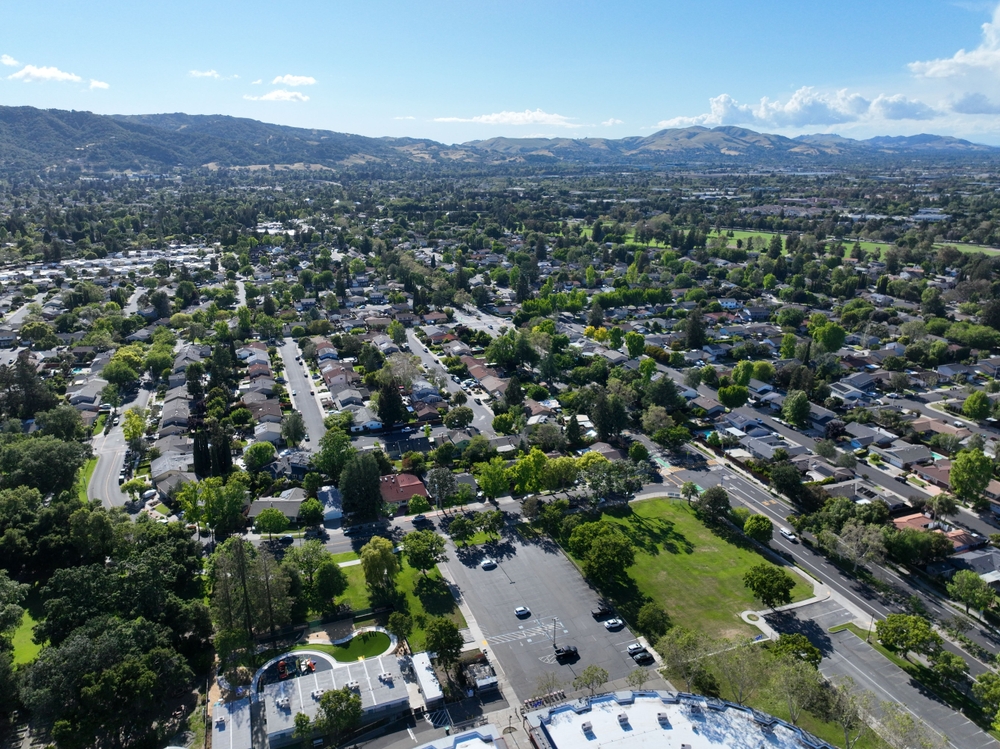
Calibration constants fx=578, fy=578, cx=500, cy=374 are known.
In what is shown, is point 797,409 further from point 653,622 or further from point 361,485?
point 361,485

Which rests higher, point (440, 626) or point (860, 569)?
point (440, 626)

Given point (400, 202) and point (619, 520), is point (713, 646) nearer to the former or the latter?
point (619, 520)

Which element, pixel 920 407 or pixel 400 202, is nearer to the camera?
pixel 920 407

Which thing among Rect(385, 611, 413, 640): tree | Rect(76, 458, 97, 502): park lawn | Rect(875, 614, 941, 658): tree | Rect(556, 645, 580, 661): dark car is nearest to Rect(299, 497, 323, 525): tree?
Rect(385, 611, 413, 640): tree

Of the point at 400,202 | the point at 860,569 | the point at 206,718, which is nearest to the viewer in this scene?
the point at 206,718

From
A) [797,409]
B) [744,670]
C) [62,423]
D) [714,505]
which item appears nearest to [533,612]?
[744,670]

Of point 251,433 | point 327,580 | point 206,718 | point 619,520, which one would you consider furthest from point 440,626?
point 251,433

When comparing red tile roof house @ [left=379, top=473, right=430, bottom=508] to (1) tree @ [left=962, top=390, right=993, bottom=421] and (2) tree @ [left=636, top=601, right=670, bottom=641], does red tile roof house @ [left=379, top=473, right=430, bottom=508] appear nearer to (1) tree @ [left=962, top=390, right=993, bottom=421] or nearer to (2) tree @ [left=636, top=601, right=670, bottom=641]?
(2) tree @ [left=636, top=601, right=670, bottom=641]

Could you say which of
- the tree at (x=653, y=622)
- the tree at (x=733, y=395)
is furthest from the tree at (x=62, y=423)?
the tree at (x=733, y=395)
